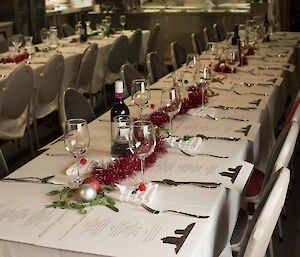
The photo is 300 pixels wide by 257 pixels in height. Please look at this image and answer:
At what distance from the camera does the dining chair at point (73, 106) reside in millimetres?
2961

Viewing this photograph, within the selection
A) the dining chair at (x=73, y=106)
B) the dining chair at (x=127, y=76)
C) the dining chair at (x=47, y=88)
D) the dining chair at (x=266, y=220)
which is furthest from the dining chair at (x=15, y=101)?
the dining chair at (x=266, y=220)

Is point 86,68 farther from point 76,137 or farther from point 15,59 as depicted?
point 76,137

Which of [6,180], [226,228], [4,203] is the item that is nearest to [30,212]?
[4,203]

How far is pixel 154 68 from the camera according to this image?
15.6 ft

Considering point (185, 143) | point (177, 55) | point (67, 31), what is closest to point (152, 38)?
point (67, 31)

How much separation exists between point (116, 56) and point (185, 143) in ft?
13.0

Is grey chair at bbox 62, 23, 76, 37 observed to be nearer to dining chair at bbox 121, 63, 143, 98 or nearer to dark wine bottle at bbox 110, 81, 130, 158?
dining chair at bbox 121, 63, 143, 98

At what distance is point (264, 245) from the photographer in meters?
1.58

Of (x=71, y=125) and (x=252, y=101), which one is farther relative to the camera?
(x=252, y=101)

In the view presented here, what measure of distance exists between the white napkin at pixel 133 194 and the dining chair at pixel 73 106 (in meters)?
1.13

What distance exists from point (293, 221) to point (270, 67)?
1612mm

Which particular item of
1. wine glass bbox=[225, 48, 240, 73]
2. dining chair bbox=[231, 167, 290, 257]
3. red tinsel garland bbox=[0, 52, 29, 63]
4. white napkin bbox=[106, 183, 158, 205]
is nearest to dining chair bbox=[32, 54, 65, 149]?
red tinsel garland bbox=[0, 52, 29, 63]

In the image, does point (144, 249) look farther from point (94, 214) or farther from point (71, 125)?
point (71, 125)

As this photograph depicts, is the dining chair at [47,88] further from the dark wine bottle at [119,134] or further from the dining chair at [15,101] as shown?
the dark wine bottle at [119,134]
